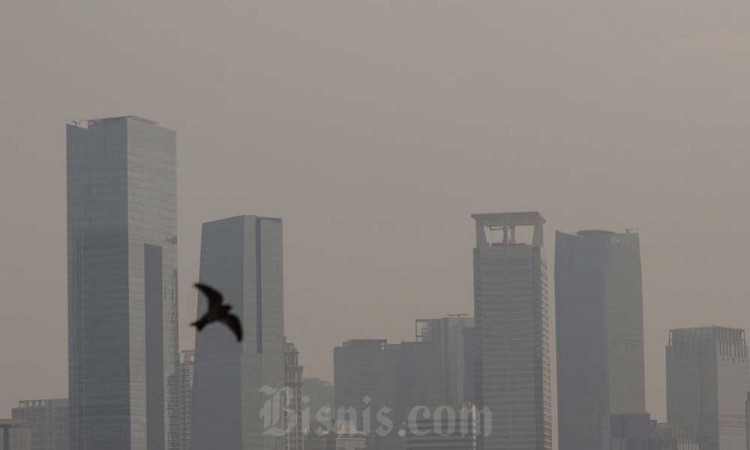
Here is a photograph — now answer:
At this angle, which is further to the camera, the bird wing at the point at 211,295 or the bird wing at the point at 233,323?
the bird wing at the point at 233,323

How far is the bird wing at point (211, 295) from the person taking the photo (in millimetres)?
9953

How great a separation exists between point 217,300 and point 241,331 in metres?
0.23

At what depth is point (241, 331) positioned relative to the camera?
1026 cm

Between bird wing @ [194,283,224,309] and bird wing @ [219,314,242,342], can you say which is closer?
bird wing @ [194,283,224,309]

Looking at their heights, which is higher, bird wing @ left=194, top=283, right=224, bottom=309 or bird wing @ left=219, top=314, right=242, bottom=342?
bird wing @ left=194, top=283, right=224, bottom=309

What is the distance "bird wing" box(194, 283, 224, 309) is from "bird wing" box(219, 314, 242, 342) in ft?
0.26

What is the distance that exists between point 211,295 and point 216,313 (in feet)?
0.67

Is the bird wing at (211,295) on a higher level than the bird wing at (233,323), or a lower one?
higher

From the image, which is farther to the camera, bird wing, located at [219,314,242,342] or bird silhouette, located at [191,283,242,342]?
bird wing, located at [219,314,242,342]

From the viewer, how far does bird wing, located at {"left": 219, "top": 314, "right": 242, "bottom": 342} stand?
10.1 metres

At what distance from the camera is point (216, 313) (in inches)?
402

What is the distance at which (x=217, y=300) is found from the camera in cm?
1013

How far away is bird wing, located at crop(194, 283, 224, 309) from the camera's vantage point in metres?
9.95

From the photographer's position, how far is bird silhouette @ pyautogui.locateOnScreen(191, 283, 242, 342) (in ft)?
32.6
